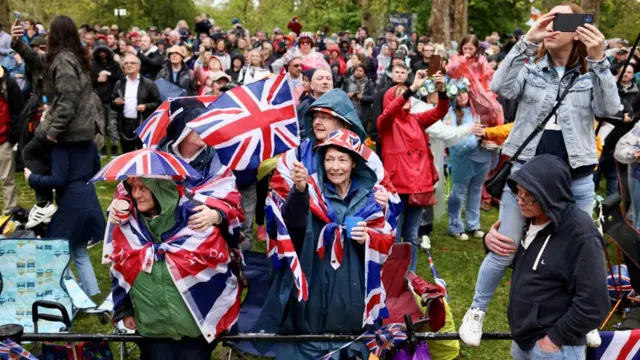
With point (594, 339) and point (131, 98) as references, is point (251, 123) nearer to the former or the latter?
point (594, 339)

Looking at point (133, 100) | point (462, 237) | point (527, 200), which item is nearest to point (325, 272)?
point (527, 200)

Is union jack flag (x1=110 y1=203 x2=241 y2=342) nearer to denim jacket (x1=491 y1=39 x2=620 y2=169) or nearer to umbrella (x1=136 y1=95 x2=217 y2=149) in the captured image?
umbrella (x1=136 y1=95 x2=217 y2=149)

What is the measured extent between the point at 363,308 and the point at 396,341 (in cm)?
33

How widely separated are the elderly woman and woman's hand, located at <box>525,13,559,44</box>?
3.91ft

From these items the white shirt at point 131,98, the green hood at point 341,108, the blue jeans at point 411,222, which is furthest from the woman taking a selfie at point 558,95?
the white shirt at point 131,98

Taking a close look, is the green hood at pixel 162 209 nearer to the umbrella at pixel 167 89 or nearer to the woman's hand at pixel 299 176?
the woman's hand at pixel 299 176

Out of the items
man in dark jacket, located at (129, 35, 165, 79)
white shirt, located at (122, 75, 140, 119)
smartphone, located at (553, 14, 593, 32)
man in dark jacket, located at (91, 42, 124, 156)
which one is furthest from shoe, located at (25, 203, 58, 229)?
man in dark jacket, located at (129, 35, 165, 79)

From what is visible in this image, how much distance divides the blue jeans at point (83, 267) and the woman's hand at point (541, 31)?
12.6ft

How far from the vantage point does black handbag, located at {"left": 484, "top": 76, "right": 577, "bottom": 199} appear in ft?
12.2

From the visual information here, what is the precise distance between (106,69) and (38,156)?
6.74 meters

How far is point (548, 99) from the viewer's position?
3.80 metres

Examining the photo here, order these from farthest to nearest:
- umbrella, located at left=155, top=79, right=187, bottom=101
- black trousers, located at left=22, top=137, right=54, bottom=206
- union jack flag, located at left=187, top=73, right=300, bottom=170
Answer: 1. umbrella, located at left=155, top=79, right=187, bottom=101
2. black trousers, located at left=22, top=137, right=54, bottom=206
3. union jack flag, located at left=187, top=73, right=300, bottom=170

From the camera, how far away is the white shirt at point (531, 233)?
3.13 metres

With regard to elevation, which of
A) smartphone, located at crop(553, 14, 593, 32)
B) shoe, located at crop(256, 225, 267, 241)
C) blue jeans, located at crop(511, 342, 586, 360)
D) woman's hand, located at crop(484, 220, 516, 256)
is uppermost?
smartphone, located at crop(553, 14, 593, 32)
